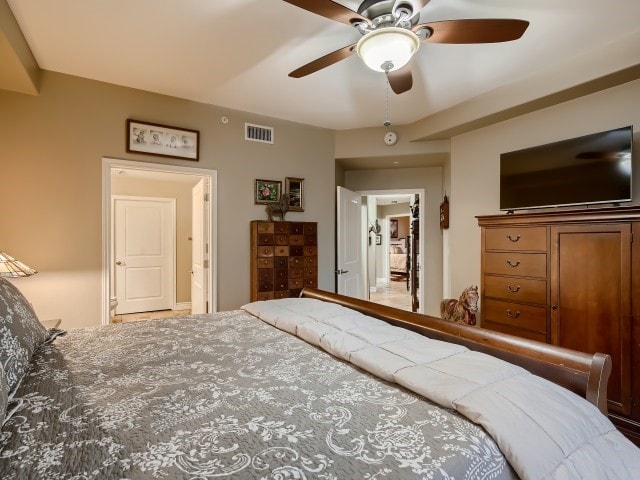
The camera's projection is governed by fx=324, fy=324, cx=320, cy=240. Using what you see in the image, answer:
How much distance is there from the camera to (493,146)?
132 inches

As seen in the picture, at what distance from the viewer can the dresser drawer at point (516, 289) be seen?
2379 mm

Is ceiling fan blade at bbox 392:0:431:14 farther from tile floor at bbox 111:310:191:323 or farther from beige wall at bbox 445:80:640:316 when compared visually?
tile floor at bbox 111:310:191:323

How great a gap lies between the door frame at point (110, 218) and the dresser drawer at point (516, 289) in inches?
103

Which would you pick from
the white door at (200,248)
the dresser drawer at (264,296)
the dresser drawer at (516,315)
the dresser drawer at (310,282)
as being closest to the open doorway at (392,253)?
the dresser drawer at (310,282)

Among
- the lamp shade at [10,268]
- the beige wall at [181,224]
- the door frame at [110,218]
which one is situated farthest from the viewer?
the beige wall at [181,224]

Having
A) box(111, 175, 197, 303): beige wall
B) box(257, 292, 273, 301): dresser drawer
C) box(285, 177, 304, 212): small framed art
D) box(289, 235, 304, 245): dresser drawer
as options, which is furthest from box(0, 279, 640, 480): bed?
box(111, 175, 197, 303): beige wall

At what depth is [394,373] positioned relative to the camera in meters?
1.08

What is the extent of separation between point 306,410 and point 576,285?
2.19 metres

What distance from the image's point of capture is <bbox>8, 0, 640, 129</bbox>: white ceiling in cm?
196

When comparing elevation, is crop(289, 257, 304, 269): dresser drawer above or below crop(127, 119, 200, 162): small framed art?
below

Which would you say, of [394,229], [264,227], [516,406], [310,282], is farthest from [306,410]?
[394,229]

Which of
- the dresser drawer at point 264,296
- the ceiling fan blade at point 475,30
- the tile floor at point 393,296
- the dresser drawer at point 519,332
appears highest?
the ceiling fan blade at point 475,30

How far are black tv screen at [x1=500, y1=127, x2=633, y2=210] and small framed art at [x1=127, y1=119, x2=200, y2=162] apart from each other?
3.01 meters

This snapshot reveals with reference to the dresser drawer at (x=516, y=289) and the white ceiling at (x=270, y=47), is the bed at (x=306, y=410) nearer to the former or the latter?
the dresser drawer at (x=516, y=289)
